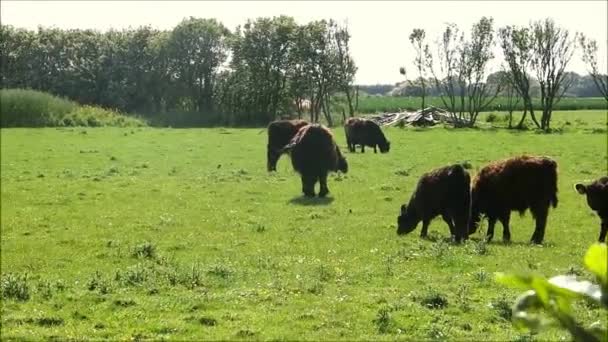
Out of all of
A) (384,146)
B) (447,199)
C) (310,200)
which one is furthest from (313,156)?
(384,146)

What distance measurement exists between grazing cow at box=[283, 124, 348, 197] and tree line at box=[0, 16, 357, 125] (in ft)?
105

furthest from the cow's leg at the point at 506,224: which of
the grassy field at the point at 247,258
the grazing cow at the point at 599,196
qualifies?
the grazing cow at the point at 599,196

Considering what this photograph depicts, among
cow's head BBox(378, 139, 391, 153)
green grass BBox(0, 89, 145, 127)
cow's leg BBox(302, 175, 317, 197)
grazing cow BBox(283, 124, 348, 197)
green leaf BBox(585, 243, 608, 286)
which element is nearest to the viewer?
green leaf BBox(585, 243, 608, 286)

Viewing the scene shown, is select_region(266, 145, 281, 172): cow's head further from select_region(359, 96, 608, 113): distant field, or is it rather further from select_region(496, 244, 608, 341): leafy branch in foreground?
select_region(496, 244, 608, 341): leafy branch in foreground

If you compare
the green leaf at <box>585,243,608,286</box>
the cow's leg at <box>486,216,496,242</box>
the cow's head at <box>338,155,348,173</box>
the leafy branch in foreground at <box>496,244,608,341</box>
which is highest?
the green leaf at <box>585,243,608,286</box>

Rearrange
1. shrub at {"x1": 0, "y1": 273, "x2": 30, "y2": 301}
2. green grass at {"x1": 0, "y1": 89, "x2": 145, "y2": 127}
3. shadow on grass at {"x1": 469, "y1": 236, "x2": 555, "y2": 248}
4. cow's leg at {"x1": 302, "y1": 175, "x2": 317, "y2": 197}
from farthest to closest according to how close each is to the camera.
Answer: green grass at {"x1": 0, "y1": 89, "x2": 145, "y2": 127} → cow's leg at {"x1": 302, "y1": 175, "x2": 317, "y2": 197} → shadow on grass at {"x1": 469, "y1": 236, "x2": 555, "y2": 248} → shrub at {"x1": 0, "y1": 273, "x2": 30, "y2": 301}

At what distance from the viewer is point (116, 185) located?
22.9 meters

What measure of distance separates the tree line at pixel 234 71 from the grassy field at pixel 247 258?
30.1 metres

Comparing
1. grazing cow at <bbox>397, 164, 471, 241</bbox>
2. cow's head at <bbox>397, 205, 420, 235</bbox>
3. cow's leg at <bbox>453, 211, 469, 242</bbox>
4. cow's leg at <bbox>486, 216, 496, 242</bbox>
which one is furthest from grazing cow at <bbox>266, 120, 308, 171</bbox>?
cow's leg at <bbox>453, 211, 469, 242</bbox>

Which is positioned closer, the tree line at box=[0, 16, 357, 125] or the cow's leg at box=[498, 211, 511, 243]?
the cow's leg at box=[498, 211, 511, 243]

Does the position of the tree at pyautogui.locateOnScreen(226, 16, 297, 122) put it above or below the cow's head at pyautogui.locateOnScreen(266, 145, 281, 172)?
above

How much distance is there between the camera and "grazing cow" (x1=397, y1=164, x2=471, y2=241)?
14125 millimetres

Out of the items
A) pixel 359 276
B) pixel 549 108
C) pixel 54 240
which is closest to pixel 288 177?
pixel 54 240

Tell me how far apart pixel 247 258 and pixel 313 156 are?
8.35 metres
